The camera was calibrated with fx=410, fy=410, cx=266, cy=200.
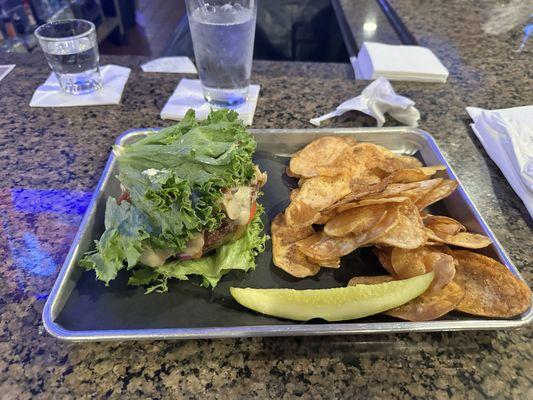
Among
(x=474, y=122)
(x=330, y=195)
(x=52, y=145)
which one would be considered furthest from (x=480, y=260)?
(x=52, y=145)

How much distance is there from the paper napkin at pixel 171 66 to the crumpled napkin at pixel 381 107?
61 cm

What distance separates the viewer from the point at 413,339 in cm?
76

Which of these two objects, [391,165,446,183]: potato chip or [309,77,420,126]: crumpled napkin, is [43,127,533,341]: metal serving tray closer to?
[391,165,446,183]: potato chip

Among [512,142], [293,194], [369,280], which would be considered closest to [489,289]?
[369,280]

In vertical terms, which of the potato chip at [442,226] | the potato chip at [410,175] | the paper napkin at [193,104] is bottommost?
the paper napkin at [193,104]

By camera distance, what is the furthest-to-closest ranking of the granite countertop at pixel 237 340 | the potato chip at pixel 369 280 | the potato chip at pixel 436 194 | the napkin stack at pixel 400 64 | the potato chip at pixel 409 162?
the napkin stack at pixel 400 64
the potato chip at pixel 409 162
the potato chip at pixel 436 194
the potato chip at pixel 369 280
the granite countertop at pixel 237 340

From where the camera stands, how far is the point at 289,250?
894 millimetres

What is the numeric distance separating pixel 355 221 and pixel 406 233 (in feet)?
0.34

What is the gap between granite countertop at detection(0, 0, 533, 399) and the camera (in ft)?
2.29

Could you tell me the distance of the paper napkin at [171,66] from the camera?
1.67 metres

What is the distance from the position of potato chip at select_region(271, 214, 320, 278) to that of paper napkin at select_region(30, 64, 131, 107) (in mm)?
863

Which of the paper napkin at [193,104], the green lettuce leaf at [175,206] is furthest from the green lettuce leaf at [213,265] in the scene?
Answer: the paper napkin at [193,104]

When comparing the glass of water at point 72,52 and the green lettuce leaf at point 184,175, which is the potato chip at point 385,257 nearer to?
the green lettuce leaf at point 184,175

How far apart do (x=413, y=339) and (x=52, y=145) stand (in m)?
1.15
